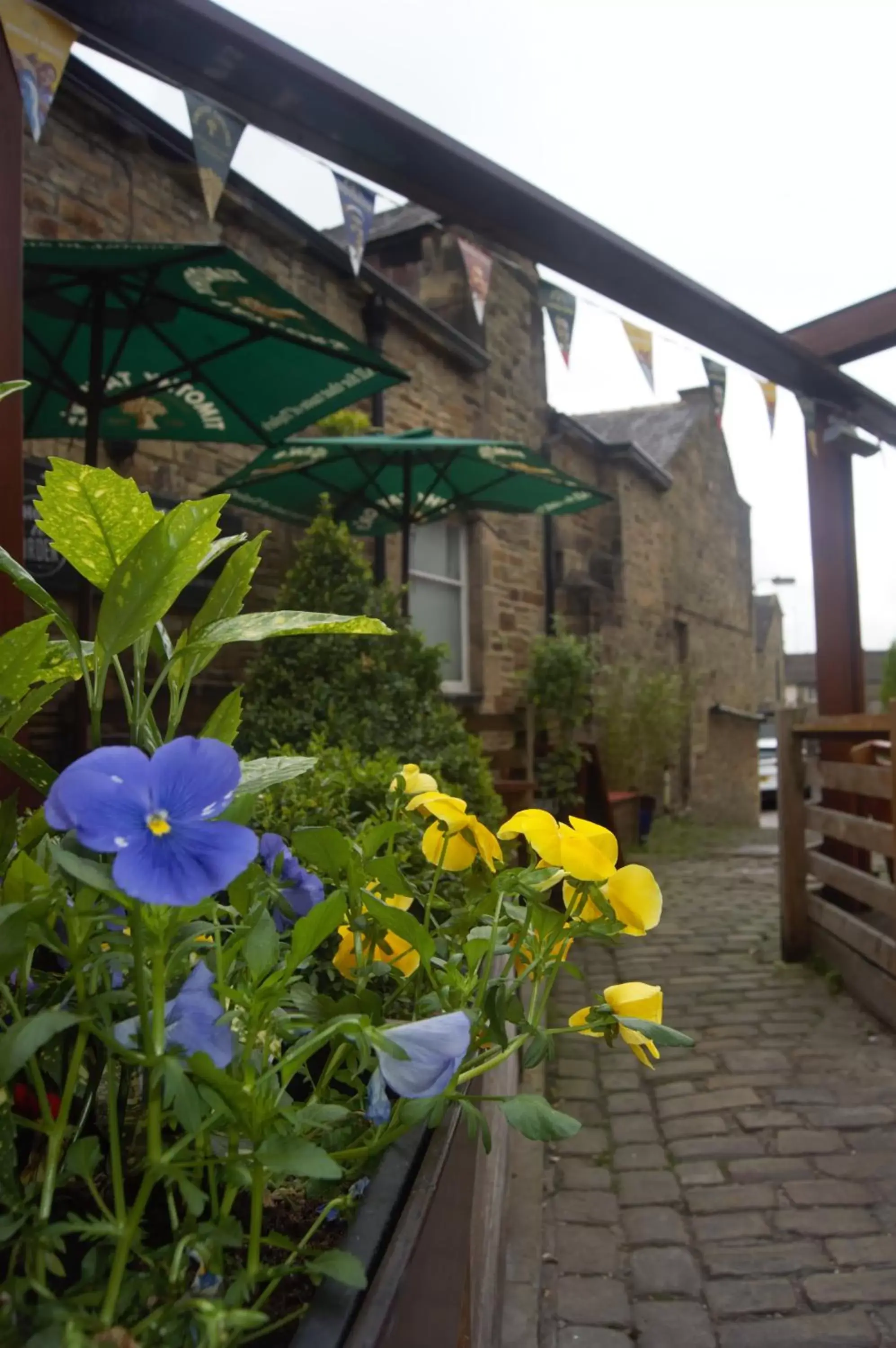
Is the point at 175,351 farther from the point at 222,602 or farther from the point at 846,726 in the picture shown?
the point at 222,602

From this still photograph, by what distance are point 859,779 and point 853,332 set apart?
2527 millimetres

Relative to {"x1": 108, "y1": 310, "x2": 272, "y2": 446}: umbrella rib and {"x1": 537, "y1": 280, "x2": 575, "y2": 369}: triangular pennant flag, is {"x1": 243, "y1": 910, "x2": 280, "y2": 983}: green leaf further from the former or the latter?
{"x1": 537, "y1": 280, "x2": 575, "y2": 369}: triangular pennant flag

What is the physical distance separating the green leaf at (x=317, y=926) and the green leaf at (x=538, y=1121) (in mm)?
171

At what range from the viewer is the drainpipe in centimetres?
754

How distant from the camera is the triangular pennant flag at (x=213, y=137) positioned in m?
3.23

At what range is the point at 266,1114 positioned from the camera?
24.7 inches

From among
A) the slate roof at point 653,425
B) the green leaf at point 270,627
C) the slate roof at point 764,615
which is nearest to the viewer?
the green leaf at point 270,627

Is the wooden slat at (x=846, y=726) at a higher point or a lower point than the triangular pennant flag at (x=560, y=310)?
lower

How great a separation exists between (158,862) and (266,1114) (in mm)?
197

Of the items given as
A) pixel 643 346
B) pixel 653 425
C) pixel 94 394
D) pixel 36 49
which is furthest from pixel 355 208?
pixel 653 425

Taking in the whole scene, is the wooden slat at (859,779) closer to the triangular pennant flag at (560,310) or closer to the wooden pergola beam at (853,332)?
the wooden pergola beam at (853,332)

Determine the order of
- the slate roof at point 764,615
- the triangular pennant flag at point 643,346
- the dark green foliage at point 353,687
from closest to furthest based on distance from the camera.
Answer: the dark green foliage at point 353,687
the triangular pennant flag at point 643,346
the slate roof at point 764,615

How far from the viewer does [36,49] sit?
106 inches

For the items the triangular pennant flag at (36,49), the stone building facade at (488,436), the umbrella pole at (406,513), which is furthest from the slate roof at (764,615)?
the triangular pennant flag at (36,49)
